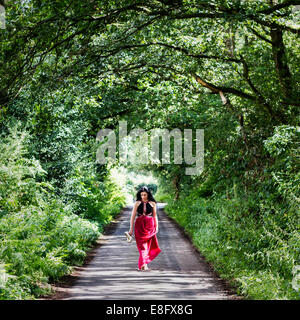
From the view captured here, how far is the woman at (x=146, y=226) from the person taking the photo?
10938mm

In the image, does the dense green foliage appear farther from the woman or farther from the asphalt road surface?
the woman


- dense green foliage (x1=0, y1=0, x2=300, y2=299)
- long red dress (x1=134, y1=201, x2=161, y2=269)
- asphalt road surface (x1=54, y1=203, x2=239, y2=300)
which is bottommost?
asphalt road surface (x1=54, y1=203, x2=239, y2=300)

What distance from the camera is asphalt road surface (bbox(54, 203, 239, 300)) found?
8.10 m

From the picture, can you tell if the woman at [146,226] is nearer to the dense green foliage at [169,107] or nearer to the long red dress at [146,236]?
the long red dress at [146,236]

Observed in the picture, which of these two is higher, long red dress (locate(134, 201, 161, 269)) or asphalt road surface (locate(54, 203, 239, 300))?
long red dress (locate(134, 201, 161, 269))

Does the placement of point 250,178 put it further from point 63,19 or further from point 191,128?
point 191,128

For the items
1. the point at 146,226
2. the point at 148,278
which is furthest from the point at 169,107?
the point at 148,278

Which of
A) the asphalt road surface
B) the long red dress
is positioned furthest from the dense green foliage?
the long red dress

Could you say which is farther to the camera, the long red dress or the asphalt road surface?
the long red dress

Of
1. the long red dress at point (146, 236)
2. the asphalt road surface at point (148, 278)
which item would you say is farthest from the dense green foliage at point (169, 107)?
the long red dress at point (146, 236)

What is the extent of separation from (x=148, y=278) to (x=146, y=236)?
146cm

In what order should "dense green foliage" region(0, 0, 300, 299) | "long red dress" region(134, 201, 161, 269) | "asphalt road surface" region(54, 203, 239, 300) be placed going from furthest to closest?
"long red dress" region(134, 201, 161, 269)
"dense green foliage" region(0, 0, 300, 299)
"asphalt road surface" region(54, 203, 239, 300)

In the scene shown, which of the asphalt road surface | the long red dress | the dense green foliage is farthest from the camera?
the long red dress

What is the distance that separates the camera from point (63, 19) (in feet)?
30.3
